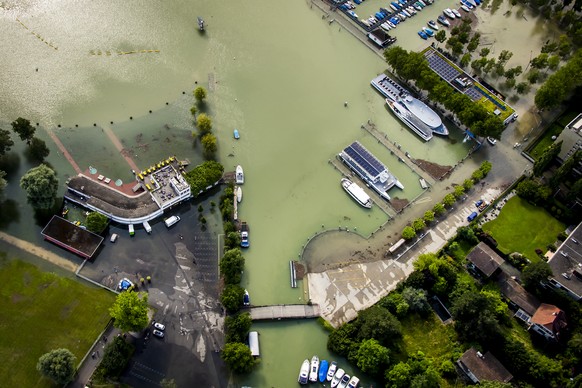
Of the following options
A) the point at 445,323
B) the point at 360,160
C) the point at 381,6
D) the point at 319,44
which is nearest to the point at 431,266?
the point at 445,323

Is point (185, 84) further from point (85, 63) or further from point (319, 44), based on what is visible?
point (319, 44)

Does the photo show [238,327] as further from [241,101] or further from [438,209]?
[241,101]

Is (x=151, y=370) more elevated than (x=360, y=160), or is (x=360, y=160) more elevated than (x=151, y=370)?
(x=360, y=160)

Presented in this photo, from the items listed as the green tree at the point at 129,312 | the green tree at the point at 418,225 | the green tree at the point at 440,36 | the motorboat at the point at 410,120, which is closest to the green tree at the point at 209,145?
the green tree at the point at 129,312

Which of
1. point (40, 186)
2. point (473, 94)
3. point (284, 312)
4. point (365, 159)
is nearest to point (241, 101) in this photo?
point (365, 159)

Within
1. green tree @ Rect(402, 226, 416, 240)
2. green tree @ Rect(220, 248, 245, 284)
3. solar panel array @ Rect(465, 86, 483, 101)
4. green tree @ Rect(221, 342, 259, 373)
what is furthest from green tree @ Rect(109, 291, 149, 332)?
solar panel array @ Rect(465, 86, 483, 101)

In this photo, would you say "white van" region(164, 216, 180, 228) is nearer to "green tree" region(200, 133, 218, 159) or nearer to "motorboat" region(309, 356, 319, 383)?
"green tree" region(200, 133, 218, 159)
